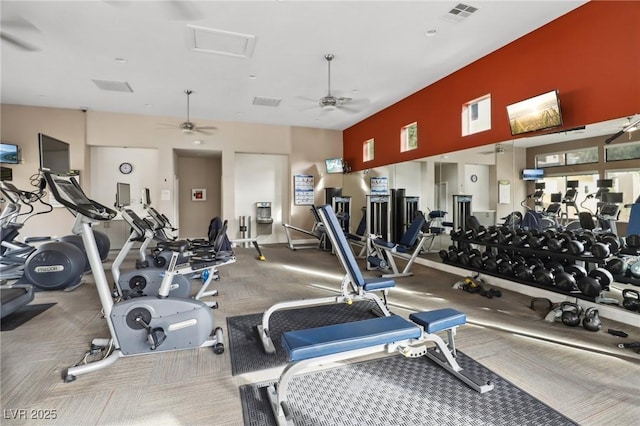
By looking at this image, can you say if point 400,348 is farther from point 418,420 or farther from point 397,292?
point 397,292

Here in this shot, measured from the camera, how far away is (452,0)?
3.24m

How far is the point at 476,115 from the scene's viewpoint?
486 centimetres

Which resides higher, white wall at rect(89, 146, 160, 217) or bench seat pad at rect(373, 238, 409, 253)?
white wall at rect(89, 146, 160, 217)

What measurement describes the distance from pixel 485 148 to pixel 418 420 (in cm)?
397

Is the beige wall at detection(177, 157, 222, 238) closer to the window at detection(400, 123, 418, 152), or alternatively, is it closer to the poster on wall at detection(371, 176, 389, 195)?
the poster on wall at detection(371, 176, 389, 195)

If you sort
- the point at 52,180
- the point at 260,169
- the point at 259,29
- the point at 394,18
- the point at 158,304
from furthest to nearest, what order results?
the point at 260,169, the point at 259,29, the point at 394,18, the point at 158,304, the point at 52,180

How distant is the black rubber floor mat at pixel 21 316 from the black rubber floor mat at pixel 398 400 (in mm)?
2676

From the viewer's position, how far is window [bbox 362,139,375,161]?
7738mm

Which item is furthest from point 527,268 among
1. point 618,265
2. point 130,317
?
point 130,317

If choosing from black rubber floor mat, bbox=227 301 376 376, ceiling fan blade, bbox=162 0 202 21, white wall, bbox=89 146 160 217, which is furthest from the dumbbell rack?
white wall, bbox=89 146 160 217

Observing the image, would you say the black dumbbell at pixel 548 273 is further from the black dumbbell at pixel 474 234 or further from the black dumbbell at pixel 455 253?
the black dumbbell at pixel 455 253

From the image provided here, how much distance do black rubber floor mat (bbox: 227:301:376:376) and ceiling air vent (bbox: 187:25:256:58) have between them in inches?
136

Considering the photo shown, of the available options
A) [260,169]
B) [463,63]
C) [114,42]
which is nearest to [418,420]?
[463,63]

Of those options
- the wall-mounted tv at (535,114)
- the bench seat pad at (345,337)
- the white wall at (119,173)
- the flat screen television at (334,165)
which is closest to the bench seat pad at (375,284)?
the bench seat pad at (345,337)
